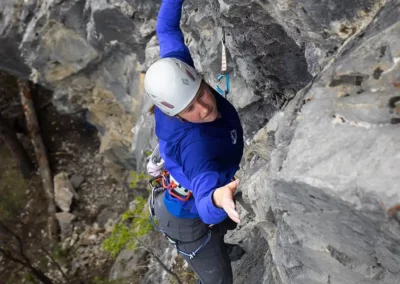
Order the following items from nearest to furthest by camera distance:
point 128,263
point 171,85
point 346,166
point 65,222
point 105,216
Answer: point 346,166 → point 171,85 → point 128,263 → point 65,222 → point 105,216

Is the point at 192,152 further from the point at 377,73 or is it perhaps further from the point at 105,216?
the point at 105,216

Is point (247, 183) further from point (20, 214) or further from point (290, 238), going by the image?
A: point (20, 214)

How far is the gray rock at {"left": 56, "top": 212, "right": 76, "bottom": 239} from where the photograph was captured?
14562 mm

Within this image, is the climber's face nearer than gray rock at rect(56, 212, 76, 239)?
Yes

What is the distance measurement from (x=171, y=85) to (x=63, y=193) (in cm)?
1277

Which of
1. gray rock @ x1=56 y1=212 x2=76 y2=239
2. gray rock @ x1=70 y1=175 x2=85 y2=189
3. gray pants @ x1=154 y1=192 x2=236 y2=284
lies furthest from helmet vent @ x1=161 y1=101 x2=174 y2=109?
gray rock @ x1=70 y1=175 x2=85 y2=189

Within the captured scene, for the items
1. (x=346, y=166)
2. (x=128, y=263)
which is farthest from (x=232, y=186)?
(x=128, y=263)

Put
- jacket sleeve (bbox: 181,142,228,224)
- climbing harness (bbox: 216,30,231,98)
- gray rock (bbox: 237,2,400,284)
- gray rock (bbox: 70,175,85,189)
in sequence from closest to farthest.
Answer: gray rock (bbox: 237,2,400,284)
jacket sleeve (bbox: 181,142,228,224)
climbing harness (bbox: 216,30,231,98)
gray rock (bbox: 70,175,85,189)

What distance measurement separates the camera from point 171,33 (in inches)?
177

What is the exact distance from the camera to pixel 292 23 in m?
3.70

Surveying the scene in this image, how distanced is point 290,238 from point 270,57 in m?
3.06

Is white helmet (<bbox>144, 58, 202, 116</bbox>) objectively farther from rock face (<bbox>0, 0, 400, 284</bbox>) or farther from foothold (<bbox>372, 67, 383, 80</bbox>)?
foothold (<bbox>372, 67, 383, 80</bbox>)

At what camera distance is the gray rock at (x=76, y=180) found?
51.8 ft

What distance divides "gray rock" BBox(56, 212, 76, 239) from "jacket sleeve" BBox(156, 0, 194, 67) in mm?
11615
